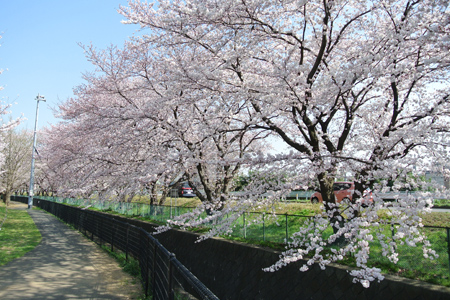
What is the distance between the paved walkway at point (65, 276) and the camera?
6898 millimetres

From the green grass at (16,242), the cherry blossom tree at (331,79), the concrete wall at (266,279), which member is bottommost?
the green grass at (16,242)

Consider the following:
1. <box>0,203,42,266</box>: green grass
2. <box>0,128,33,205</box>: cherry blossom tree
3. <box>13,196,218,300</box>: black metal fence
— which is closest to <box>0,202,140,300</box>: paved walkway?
<box>0,203,42,266</box>: green grass

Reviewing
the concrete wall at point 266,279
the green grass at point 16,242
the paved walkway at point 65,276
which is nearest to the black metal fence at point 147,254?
the paved walkway at point 65,276

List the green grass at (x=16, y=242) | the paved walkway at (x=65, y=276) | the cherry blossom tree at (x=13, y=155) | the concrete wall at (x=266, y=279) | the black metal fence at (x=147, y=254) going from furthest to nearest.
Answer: the cherry blossom tree at (x=13, y=155), the green grass at (x=16, y=242), the paved walkway at (x=65, y=276), the concrete wall at (x=266, y=279), the black metal fence at (x=147, y=254)

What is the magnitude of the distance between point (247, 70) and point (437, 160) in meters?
4.53

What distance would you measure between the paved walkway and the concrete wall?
1955 mm

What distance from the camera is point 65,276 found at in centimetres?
844

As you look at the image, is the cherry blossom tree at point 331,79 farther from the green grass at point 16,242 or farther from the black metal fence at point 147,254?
the green grass at point 16,242

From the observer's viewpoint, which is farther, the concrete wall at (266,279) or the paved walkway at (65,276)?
the paved walkway at (65,276)

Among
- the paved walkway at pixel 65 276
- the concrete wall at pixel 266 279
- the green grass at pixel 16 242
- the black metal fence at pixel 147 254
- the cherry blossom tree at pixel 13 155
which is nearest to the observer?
the black metal fence at pixel 147 254

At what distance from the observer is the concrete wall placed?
4711 mm

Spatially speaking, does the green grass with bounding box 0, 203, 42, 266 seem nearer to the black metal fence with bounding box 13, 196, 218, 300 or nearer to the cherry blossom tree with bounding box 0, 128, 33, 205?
the black metal fence with bounding box 13, 196, 218, 300

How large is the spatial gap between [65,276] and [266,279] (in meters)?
5.25

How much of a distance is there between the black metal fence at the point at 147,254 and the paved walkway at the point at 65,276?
0.55m
